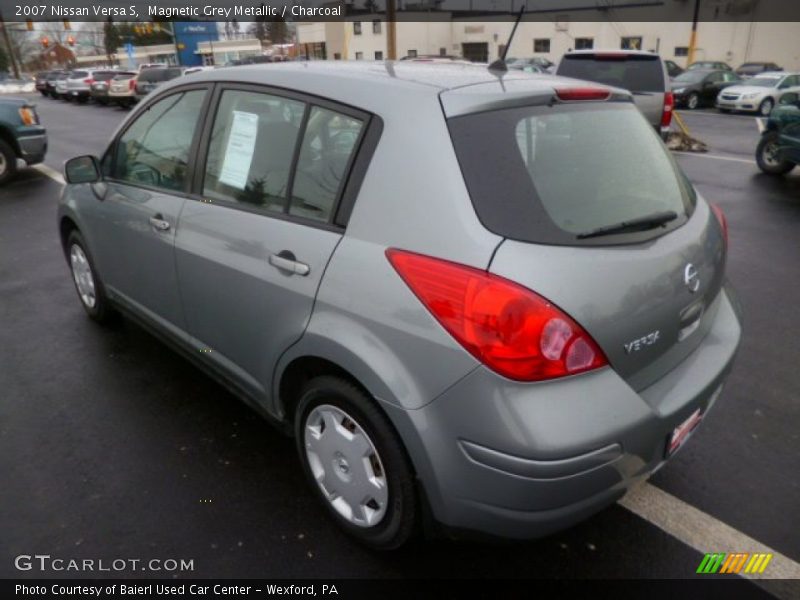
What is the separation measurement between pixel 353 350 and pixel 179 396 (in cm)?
181

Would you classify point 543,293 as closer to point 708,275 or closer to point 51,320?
point 708,275

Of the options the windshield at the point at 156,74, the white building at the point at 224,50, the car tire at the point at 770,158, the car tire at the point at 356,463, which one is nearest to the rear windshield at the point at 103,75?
the windshield at the point at 156,74

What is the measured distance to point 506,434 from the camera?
1767 millimetres

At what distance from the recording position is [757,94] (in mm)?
19266

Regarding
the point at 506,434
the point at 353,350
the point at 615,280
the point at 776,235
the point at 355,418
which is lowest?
the point at 776,235

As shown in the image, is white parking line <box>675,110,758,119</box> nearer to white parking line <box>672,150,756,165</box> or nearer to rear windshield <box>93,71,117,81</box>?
white parking line <box>672,150,756,165</box>

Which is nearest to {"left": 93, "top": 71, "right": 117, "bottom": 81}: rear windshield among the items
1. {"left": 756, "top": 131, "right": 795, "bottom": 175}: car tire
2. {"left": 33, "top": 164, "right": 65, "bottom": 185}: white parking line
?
{"left": 33, "top": 164, "right": 65, "bottom": 185}: white parking line

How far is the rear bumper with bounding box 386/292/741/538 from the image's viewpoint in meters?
1.77

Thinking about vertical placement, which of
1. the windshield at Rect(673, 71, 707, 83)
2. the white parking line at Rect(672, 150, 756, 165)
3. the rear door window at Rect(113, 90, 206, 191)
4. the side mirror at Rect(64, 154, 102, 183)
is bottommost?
the white parking line at Rect(672, 150, 756, 165)

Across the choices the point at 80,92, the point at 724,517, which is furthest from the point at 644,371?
the point at 80,92

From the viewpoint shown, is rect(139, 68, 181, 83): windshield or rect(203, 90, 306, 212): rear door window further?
rect(139, 68, 181, 83): windshield

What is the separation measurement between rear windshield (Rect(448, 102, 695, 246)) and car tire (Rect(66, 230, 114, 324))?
3.01 meters

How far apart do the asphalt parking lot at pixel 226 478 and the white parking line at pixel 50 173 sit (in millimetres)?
6674

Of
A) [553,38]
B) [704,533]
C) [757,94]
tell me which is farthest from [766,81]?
[553,38]
